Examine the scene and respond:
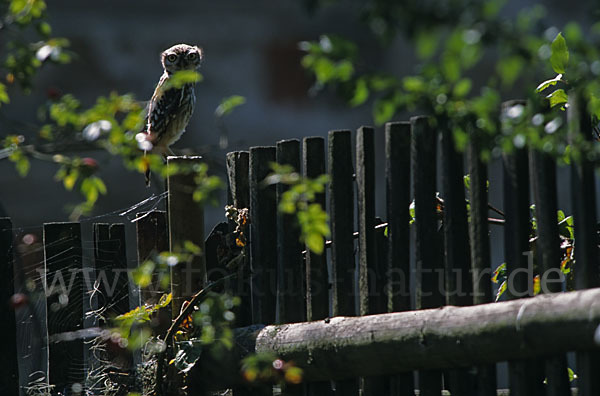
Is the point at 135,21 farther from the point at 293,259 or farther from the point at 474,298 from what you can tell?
the point at 474,298

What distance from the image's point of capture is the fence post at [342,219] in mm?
3010

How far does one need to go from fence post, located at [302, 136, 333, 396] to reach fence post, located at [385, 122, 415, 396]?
28cm

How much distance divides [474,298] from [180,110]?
9.20 ft

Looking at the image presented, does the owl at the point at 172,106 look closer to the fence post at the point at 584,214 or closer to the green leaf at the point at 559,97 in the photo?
the green leaf at the point at 559,97

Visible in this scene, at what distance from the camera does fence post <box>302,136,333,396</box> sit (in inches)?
121

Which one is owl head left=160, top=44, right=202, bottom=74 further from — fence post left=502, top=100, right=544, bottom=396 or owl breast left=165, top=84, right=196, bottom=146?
fence post left=502, top=100, right=544, bottom=396

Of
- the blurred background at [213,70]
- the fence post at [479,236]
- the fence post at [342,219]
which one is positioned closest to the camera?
the fence post at [479,236]

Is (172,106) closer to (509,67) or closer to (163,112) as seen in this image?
(163,112)

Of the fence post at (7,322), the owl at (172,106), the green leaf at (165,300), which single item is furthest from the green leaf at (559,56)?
the owl at (172,106)

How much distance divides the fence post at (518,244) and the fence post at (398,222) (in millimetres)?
356

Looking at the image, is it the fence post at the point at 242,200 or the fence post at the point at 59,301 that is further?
the fence post at the point at 59,301

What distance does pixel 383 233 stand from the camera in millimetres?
3283

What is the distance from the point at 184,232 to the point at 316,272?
0.61 meters

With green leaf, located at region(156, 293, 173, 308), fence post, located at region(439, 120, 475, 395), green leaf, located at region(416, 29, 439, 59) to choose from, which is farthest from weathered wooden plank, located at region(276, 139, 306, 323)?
green leaf, located at region(416, 29, 439, 59)
